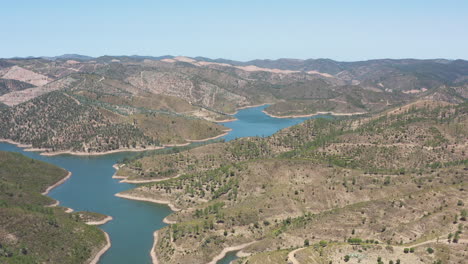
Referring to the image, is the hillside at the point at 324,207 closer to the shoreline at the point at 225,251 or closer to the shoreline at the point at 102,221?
the shoreline at the point at 225,251

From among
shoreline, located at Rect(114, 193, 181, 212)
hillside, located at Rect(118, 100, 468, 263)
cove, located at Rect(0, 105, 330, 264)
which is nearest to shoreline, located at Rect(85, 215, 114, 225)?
cove, located at Rect(0, 105, 330, 264)

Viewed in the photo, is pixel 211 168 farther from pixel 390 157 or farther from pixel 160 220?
pixel 390 157

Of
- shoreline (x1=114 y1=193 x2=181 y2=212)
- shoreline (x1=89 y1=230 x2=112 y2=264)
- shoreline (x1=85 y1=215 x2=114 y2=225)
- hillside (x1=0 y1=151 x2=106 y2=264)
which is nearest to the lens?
hillside (x1=0 y1=151 x2=106 y2=264)

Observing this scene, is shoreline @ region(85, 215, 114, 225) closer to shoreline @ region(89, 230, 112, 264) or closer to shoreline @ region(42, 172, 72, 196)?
shoreline @ region(89, 230, 112, 264)

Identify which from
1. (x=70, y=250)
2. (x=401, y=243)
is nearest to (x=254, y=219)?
(x=401, y=243)

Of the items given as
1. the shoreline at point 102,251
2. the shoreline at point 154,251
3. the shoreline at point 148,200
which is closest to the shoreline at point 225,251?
the shoreline at point 154,251

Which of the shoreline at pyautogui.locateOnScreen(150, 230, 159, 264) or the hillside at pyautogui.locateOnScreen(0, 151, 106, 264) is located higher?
the hillside at pyautogui.locateOnScreen(0, 151, 106, 264)

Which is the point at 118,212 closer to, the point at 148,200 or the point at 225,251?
the point at 148,200

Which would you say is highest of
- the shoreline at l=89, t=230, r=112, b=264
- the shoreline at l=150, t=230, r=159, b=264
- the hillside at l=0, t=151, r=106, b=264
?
the hillside at l=0, t=151, r=106, b=264

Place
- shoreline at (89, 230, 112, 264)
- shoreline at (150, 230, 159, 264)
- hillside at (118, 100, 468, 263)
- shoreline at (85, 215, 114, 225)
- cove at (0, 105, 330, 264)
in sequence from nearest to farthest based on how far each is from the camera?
hillside at (118, 100, 468, 263) < shoreline at (89, 230, 112, 264) < shoreline at (150, 230, 159, 264) < cove at (0, 105, 330, 264) < shoreline at (85, 215, 114, 225)
